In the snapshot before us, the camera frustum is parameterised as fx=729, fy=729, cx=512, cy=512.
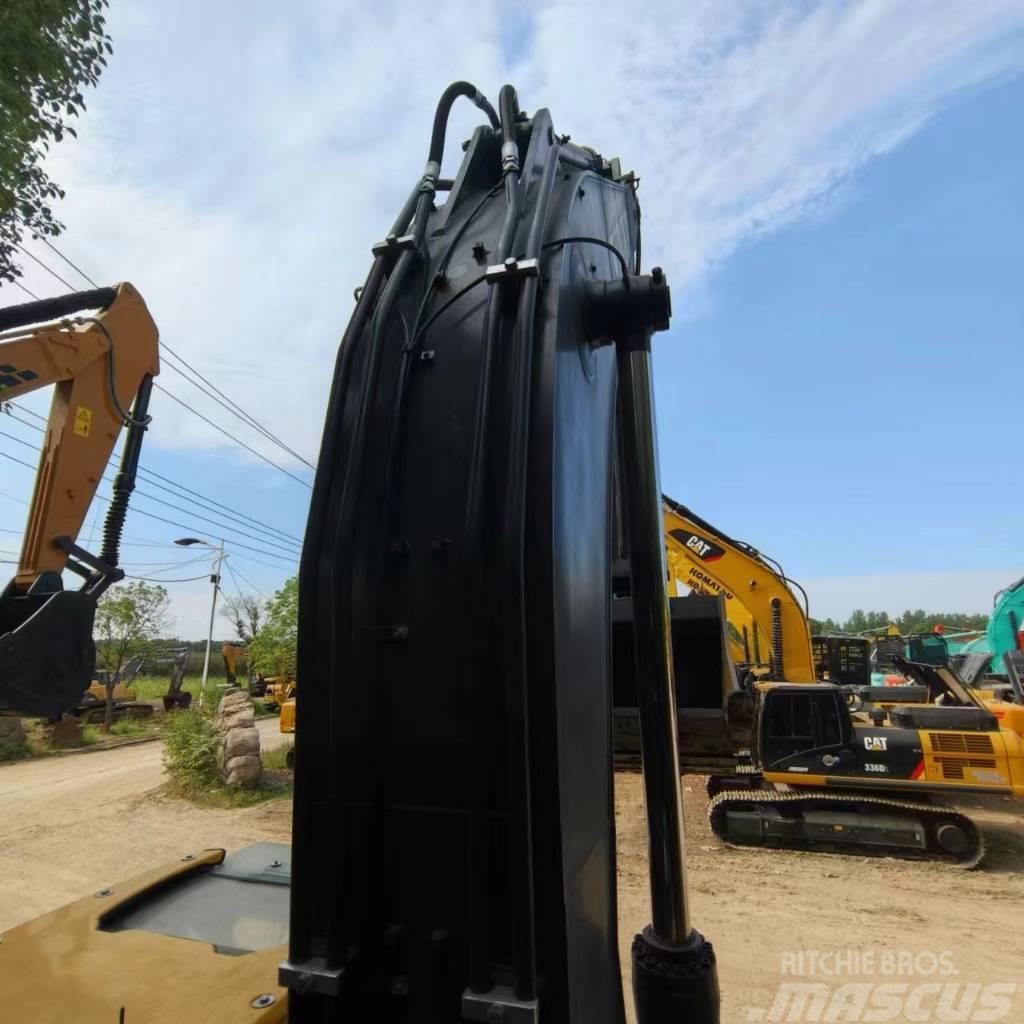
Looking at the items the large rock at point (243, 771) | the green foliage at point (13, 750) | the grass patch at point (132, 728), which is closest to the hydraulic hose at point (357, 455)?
the large rock at point (243, 771)

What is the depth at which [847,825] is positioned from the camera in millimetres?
7531

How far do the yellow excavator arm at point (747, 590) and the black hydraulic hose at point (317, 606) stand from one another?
893 centimetres

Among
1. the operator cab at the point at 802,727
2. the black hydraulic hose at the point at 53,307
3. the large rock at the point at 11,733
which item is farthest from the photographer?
the large rock at the point at 11,733

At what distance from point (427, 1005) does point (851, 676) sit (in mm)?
12490

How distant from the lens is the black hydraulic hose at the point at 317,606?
3.94 ft

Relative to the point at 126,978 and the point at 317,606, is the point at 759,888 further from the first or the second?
the point at 317,606

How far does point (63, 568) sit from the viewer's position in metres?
4.26

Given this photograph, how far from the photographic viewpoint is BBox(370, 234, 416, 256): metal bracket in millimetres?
1490

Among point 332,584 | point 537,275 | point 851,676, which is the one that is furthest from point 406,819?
point 851,676

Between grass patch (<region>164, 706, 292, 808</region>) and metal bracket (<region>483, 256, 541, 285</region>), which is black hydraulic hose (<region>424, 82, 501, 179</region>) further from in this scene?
grass patch (<region>164, 706, 292, 808</region>)

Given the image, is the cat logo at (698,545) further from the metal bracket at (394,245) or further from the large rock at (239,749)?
the metal bracket at (394,245)

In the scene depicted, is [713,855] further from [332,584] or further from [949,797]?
[332,584]

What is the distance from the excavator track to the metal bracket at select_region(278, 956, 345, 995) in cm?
759

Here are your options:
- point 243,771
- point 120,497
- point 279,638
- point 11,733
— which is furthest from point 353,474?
point 279,638
